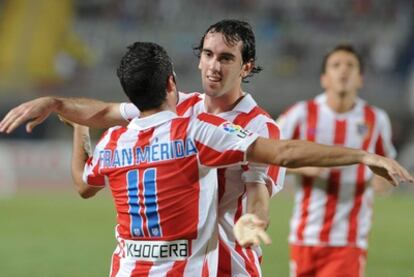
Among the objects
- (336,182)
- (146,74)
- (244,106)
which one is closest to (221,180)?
(244,106)

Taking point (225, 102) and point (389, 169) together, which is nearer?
point (389, 169)

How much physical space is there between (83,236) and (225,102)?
32.8 feet

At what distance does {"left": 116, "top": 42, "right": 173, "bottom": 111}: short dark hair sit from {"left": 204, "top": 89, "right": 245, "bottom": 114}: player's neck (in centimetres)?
71

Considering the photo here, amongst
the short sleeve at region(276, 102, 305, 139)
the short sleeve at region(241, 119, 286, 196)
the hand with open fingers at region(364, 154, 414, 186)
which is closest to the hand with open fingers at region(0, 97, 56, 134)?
the short sleeve at region(241, 119, 286, 196)

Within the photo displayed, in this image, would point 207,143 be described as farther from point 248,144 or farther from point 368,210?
point 368,210

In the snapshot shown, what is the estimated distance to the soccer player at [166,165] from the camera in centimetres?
445

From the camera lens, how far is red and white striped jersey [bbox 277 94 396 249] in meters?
7.51

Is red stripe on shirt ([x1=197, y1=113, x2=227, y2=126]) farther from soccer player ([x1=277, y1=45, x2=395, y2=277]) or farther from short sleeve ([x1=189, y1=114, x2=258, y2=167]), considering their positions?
soccer player ([x1=277, y1=45, x2=395, y2=277])

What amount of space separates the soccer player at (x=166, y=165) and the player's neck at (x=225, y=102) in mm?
584

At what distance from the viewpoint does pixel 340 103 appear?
784 cm

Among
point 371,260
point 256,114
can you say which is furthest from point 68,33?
point 256,114

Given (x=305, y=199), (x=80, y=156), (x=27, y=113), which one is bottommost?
(x=305, y=199)

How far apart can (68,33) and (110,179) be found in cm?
2444

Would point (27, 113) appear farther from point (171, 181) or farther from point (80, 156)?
point (171, 181)
